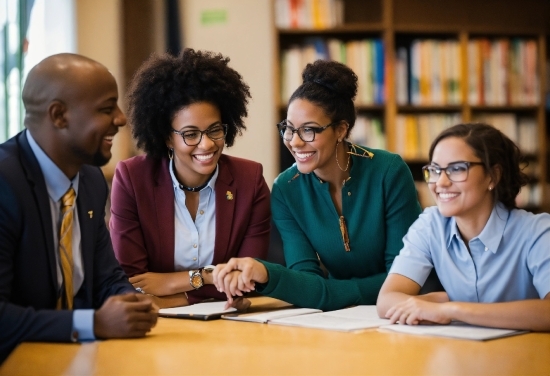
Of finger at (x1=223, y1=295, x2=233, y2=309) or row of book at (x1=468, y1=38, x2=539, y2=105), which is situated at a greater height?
row of book at (x1=468, y1=38, x2=539, y2=105)

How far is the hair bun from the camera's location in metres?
2.55

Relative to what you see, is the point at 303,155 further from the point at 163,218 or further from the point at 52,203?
the point at 52,203

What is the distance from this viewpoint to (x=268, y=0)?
496 cm

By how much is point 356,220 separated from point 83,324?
1092 millimetres

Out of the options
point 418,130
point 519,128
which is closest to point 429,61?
point 418,130

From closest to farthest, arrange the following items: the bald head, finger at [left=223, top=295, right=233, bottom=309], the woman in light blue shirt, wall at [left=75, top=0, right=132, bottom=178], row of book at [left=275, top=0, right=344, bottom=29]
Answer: the bald head
the woman in light blue shirt
finger at [left=223, top=295, right=233, bottom=309]
wall at [left=75, top=0, right=132, bottom=178]
row of book at [left=275, top=0, right=344, bottom=29]

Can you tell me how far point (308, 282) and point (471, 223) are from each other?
0.52 meters

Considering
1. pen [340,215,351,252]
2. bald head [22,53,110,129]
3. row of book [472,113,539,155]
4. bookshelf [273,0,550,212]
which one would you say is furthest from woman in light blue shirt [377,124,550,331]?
row of book [472,113,539,155]

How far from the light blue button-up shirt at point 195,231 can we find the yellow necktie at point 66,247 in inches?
25.7

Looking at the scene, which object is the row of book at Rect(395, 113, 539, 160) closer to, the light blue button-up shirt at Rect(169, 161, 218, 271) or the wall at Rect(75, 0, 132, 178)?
the wall at Rect(75, 0, 132, 178)

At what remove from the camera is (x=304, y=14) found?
4727mm

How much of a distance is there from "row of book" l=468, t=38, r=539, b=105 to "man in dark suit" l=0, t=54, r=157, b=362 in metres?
3.43

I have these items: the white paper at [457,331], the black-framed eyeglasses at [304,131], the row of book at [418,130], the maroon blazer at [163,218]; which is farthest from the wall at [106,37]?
the white paper at [457,331]

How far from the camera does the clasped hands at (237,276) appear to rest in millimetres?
2129
